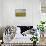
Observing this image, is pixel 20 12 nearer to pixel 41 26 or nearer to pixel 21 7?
pixel 21 7

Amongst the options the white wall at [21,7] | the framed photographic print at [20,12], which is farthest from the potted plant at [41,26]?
the framed photographic print at [20,12]

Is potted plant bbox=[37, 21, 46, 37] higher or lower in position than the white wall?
lower

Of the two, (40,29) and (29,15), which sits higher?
(29,15)

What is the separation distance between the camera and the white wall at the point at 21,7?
414 cm

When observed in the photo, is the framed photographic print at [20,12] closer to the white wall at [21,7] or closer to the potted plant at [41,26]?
the white wall at [21,7]

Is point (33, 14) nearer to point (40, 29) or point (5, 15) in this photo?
point (40, 29)

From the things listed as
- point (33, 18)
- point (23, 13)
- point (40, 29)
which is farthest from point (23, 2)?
point (40, 29)

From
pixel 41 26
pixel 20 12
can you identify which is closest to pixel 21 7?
pixel 20 12

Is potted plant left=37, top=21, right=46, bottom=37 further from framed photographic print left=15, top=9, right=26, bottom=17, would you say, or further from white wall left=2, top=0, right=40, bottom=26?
framed photographic print left=15, top=9, right=26, bottom=17

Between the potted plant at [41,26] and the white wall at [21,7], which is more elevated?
the white wall at [21,7]

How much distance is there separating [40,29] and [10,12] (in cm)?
112

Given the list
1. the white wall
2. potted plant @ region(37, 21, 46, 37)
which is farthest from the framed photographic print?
potted plant @ region(37, 21, 46, 37)

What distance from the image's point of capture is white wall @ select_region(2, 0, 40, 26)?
13.6 feet

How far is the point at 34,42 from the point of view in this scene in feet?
13.3
